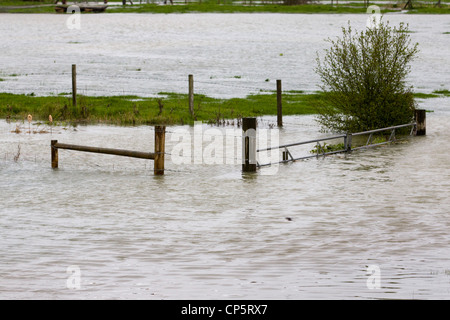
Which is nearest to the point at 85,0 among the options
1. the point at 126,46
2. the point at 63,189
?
the point at 126,46

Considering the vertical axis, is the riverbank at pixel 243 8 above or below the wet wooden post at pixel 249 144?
above

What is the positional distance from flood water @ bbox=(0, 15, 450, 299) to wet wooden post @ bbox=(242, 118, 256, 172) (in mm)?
324

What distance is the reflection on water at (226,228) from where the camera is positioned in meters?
11.0

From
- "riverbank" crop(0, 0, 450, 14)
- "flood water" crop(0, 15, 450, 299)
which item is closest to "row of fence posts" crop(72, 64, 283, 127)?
"flood water" crop(0, 15, 450, 299)

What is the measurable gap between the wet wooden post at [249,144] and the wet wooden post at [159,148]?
1952 mm

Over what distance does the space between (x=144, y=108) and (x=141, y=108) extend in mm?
127

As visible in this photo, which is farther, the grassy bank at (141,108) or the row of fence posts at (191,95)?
the grassy bank at (141,108)

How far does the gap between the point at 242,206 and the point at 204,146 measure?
10099 millimetres

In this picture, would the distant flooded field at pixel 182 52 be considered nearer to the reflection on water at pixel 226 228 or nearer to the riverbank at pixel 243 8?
the riverbank at pixel 243 8

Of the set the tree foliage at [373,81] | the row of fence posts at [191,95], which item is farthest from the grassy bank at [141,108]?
the tree foliage at [373,81]

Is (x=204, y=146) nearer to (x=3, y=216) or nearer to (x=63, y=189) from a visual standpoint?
(x=63, y=189)

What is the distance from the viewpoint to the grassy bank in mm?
33438

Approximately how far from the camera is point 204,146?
27.1m

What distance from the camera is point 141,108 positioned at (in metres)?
35.8
